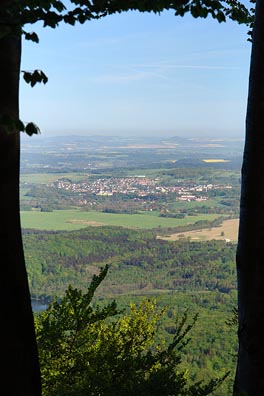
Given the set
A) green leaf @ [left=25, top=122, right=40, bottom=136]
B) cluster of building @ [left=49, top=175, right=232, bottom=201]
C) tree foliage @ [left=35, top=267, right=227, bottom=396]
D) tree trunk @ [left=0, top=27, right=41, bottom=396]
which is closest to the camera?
green leaf @ [left=25, top=122, right=40, bottom=136]

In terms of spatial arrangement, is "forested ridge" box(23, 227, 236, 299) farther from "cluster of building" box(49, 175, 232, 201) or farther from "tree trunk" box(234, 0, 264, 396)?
"tree trunk" box(234, 0, 264, 396)

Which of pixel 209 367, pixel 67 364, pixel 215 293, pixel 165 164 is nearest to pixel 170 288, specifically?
pixel 215 293

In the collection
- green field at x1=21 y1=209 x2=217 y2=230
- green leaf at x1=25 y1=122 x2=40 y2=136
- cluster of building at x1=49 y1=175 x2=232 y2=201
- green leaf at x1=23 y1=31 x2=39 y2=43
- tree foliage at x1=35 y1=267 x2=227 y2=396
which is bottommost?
green field at x1=21 y1=209 x2=217 y2=230

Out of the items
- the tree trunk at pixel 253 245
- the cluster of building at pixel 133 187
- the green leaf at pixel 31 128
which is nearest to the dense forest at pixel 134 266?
the tree trunk at pixel 253 245

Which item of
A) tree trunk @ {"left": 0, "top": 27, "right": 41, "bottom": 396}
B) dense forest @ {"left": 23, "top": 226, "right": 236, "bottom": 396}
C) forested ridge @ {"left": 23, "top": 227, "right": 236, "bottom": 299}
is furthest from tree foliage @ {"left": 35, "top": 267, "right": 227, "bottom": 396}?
forested ridge @ {"left": 23, "top": 227, "right": 236, "bottom": 299}

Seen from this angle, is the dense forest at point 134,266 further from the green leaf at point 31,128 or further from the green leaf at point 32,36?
the green leaf at point 31,128

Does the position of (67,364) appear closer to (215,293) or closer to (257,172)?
(257,172)
